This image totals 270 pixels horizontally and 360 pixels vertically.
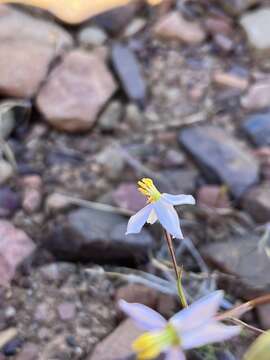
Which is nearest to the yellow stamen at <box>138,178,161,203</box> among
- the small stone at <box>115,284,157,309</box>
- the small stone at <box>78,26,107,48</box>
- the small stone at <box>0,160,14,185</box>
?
the small stone at <box>115,284,157,309</box>

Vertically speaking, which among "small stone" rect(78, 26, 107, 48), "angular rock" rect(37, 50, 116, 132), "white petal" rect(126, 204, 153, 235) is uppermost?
"white petal" rect(126, 204, 153, 235)

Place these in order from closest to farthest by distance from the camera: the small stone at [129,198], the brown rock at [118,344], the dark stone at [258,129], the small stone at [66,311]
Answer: the brown rock at [118,344]
the small stone at [66,311]
the small stone at [129,198]
the dark stone at [258,129]

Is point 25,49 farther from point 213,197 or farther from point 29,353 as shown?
point 29,353

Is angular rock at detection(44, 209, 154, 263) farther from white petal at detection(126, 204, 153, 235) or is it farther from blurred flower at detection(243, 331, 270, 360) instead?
blurred flower at detection(243, 331, 270, 360)

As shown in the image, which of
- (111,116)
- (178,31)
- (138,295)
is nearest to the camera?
(138,295)

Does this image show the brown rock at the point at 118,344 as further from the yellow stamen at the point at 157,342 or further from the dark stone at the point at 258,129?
the dark stone at the point at 258,129

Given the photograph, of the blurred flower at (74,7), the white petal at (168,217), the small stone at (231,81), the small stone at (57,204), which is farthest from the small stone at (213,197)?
→ the blurred flower at (74,7)

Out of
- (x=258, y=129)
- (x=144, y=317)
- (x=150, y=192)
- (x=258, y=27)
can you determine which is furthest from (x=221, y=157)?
(x=144, y=317)
